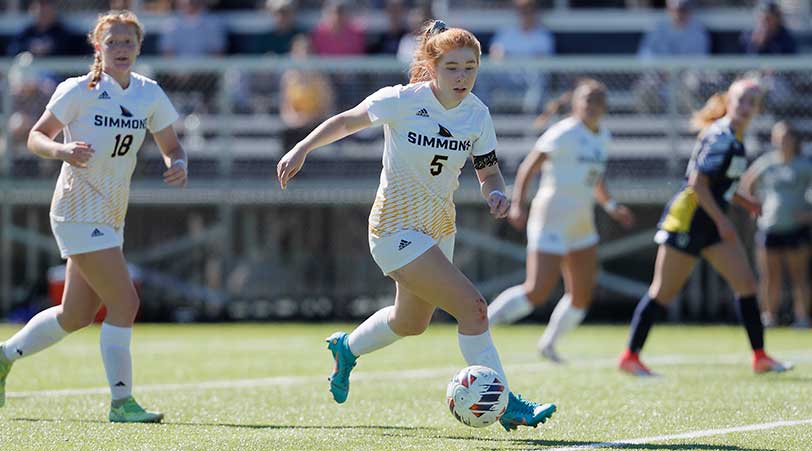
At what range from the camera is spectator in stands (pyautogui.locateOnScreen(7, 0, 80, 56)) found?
18.2 metres

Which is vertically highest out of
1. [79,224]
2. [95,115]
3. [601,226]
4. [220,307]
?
[95,115]

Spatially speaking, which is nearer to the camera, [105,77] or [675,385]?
[105,77]

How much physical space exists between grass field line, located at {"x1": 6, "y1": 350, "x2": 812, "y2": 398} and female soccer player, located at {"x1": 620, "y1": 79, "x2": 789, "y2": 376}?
3.87 ft

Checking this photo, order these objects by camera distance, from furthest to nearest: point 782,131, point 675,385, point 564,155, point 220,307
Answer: point 220,307, point 782,131, point 564,155, point 675,385

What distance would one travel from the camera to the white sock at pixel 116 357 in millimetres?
8030

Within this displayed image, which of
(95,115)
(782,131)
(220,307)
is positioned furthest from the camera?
(220,307)

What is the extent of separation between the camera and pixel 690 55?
56.4 feet

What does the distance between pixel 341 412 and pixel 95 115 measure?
2.20 meters

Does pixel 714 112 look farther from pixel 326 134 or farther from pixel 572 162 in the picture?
pixel 326 134

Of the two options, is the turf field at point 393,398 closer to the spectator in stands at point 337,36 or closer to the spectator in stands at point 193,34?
the spectator in stands at point 337,36

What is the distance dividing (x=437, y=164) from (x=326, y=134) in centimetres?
59

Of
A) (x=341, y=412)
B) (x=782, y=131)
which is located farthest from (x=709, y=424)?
(x=782, y=131)

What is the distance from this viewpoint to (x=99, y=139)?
26.6 feet

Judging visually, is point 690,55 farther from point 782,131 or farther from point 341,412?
point 341,412
